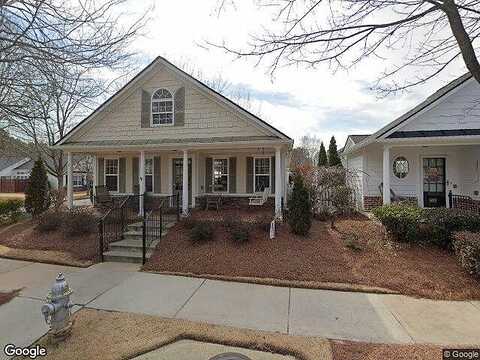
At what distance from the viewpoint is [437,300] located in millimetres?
5453

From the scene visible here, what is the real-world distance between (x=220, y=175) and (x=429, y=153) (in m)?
9.24

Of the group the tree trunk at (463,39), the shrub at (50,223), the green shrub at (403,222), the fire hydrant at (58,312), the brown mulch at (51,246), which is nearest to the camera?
the fire hydrant at (58,312)

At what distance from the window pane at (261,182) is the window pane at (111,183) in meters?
6.95

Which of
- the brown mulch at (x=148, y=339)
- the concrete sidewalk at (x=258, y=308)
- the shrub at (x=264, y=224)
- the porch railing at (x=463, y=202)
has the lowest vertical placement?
the concrete sidewalk at (x=258, y=308)

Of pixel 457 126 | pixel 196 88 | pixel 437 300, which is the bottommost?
pixel 437 300

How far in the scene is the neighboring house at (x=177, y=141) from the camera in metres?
11.4

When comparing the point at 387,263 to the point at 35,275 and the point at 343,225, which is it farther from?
the point at 35,275

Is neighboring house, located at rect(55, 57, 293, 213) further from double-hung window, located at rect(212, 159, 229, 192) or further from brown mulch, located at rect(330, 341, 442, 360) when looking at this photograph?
brown mulch, located at rect(330, 341, 442, 360)

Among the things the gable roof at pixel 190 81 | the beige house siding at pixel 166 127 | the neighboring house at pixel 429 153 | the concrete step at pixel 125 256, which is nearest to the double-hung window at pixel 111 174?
the beige house siding at pixel 166 127

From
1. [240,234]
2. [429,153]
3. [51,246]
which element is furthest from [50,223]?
[429,153]

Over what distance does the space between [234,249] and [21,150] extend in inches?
793

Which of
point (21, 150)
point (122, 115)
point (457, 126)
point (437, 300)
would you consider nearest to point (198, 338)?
point (437, 300)

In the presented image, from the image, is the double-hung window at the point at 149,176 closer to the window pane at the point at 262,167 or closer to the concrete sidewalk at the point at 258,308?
the window pane at the point at 262,167

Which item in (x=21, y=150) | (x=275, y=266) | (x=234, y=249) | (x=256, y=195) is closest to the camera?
(x=275, y=266)
